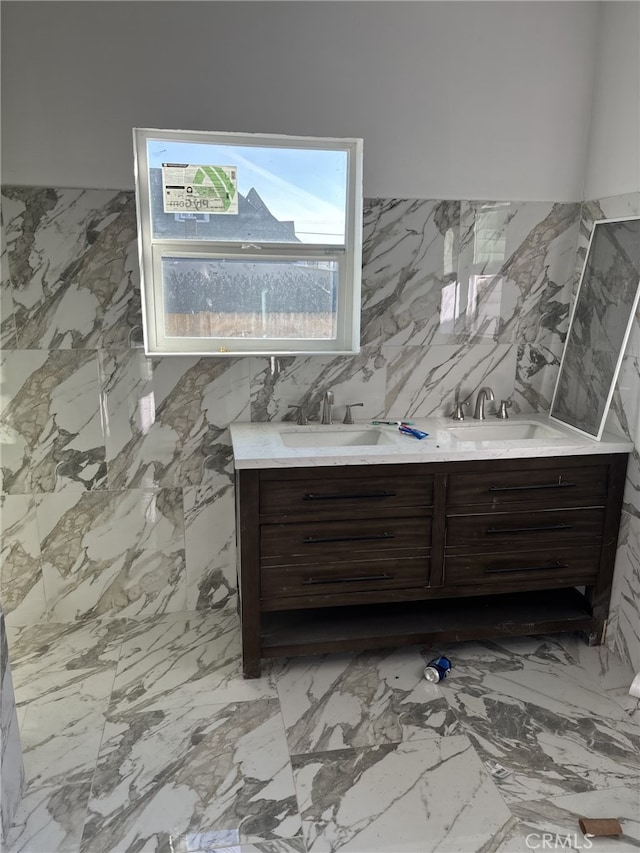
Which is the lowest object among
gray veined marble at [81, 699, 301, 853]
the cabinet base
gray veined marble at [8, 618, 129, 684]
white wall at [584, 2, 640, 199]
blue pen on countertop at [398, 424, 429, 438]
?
gray veined marble at [8, 618, 129, 684]

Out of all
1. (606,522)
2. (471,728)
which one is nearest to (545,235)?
(606,522)

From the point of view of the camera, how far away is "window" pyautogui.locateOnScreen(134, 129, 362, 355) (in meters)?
2.71

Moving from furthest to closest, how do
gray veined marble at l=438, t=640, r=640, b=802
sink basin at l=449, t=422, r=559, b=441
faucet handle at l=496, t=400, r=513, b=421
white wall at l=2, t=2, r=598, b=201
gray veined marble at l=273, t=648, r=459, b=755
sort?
faucet handle at l=496, t=400, r=513, b=421
sink basin at l=449, t=422, r=559, b=441
white wall at l=2, t=2, r=598, b=201
gray veined marble at l=273, t=648, r=459, b=755
gray veined marble at l=438, t=640, r=640, b=802

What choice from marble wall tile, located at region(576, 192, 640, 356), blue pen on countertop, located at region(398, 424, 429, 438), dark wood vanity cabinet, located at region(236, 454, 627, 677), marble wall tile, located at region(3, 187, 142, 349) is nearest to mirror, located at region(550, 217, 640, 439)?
marble wall tile, located at region(576, 192, 640, 356)

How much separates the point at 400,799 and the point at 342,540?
35.1 inches

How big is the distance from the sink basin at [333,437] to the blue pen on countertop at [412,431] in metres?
0.10

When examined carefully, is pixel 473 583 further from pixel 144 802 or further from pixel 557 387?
pixel 144 802

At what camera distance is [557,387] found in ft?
9.98

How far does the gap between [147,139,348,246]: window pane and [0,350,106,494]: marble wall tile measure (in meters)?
0.72

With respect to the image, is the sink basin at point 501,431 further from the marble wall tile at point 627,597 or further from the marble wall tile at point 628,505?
the marble wall tile at point 627,597

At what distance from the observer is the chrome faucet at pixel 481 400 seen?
300 centimetres

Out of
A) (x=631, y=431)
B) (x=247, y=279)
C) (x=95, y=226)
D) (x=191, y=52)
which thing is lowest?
(x=631, y=431)

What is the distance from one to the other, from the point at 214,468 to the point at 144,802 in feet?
4.57

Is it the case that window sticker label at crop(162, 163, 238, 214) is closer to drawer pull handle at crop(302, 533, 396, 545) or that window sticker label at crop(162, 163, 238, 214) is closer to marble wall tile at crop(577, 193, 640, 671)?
drawer pull handle at crop(302, 533, 396, 545)
